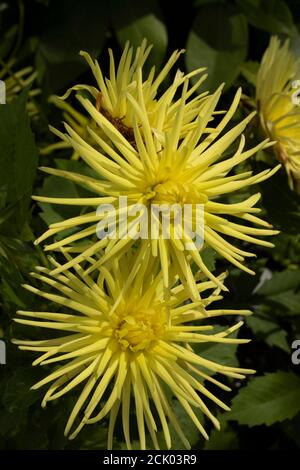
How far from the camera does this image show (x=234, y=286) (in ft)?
3.44

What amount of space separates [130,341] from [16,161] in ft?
0.76

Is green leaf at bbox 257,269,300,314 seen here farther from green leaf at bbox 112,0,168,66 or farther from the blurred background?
green leaf at bbox 112,0,168,66

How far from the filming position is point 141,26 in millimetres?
1194

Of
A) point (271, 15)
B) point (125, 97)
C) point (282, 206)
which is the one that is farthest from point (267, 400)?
point (271, 15)

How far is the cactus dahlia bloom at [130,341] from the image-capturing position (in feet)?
2.12

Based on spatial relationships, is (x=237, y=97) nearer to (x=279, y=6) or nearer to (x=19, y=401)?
(x=19, y=401)

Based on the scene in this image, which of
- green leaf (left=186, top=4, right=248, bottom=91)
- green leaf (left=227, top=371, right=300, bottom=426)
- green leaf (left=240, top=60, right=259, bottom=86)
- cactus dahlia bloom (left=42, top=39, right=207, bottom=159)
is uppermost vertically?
green leaf (left=186, top=4, right=248, bottom=91)

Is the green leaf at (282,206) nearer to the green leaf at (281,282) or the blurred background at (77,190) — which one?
the blurred background at (77,190)

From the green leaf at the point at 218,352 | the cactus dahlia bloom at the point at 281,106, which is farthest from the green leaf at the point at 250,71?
the green leaf at the point at 218,352

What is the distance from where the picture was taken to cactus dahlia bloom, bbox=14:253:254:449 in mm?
647

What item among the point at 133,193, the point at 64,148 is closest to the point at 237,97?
the point at 133,193

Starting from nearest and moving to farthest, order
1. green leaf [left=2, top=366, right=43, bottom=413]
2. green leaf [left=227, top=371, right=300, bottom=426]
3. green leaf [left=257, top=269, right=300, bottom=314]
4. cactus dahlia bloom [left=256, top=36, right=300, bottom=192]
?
green leaf [left=2, top=366, right=43, bottom=413] < cactus dahlia bloom [left=256, top=36, right=300, bottom=192] < green leaf [left=227, top=371, right=300, bottom=426] < green leaf [left=257, top=269, right=300, bottom=314]

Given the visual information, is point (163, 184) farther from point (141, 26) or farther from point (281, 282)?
point (141, 26)

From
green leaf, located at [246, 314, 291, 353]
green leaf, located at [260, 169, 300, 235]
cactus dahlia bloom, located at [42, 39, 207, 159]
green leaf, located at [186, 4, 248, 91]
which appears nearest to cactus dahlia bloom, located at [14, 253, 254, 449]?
cactus dahlia bloom, located at [42, 39, 207, 159]
